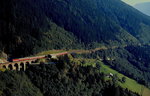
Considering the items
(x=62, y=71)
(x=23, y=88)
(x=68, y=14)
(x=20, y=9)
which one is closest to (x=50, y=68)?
(x=62, y=71)


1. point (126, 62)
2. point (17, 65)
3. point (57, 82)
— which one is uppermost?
point (17, 65)

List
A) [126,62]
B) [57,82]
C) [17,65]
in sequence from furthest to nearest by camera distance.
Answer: [126,62], [17,65], [57,82]

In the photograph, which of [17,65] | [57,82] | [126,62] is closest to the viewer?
[57,82]

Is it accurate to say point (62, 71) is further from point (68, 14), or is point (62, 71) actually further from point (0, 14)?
point (68, 14)

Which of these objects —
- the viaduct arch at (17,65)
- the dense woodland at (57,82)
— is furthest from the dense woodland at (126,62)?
the viaduct arch at (17,65)

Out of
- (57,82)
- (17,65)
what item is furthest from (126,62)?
(17,65)

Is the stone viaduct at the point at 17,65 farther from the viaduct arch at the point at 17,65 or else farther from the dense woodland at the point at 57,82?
the dense woodland at the point at 57,82

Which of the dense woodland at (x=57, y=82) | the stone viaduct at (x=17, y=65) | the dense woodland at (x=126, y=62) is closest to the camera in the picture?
the dense woodland at (x=57, y=82)

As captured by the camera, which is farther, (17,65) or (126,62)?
(126,62)

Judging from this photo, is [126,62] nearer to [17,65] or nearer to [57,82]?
[57,82]
